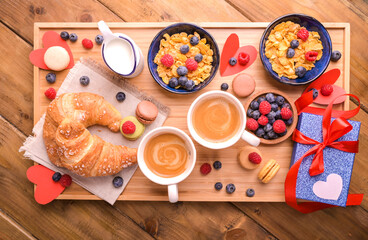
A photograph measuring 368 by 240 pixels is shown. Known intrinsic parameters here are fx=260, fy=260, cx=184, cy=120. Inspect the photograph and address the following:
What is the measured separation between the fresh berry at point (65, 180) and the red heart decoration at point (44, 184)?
40 mm

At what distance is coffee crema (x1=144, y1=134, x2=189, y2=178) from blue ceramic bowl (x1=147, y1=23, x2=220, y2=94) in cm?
24

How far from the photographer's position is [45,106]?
1347 millimetres

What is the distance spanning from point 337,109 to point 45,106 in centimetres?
151

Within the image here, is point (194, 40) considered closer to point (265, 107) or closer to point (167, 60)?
point (167, 60)

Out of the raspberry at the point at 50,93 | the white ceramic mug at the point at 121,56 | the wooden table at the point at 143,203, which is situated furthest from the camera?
the wooden table at the point at 143,203

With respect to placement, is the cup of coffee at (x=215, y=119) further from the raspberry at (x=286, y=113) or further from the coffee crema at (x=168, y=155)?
the raspberry at (x=286, y=113)

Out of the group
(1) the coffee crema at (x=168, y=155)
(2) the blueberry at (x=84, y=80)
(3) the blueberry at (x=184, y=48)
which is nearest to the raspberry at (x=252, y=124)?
(1) the coffee crema at (x=168, y=155)

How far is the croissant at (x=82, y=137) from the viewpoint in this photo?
1.20m

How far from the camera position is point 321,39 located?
1.29 meters

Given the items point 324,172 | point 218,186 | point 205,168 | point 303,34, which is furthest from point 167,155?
point 303,34

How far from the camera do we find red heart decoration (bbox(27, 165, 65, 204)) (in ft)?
4.42

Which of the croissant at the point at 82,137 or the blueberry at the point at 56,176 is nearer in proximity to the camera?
the croissant at the point at 82,137

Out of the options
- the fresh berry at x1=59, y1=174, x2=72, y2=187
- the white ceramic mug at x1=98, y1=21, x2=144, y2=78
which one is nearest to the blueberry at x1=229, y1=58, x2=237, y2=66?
the white ceramic mug at x1=98, y1=21, x2=144, y2=78

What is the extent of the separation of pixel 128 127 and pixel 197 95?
385mm
